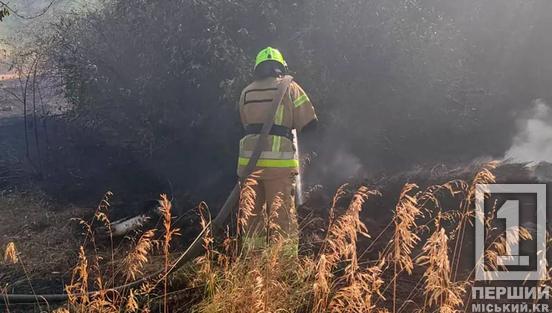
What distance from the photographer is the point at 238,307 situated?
281cm

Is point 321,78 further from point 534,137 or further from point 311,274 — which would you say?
point 311,274

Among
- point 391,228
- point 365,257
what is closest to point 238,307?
point 365,257

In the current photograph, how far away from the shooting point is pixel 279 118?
420 cm

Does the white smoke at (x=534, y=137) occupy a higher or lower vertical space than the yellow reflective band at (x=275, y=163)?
higher

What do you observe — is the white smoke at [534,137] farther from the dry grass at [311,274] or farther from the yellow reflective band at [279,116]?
the yellow reflective band at [279,116]

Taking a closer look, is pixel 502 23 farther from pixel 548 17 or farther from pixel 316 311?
pixel 316 311

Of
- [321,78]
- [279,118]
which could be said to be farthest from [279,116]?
[321,78]

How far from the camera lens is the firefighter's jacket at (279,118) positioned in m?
4.18

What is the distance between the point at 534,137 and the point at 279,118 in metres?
4.48

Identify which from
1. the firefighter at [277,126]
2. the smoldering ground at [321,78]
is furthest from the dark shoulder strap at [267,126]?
the smoldering ground at [321,78]

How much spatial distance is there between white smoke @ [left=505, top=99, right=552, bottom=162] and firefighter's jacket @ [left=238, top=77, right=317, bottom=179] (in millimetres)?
3272

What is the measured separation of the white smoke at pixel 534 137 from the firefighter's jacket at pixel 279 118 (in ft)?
10.7

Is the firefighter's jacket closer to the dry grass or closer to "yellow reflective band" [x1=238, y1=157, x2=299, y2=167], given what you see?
"yellow reflective band" [x1=238, y1=157, x2=299, y2=167]

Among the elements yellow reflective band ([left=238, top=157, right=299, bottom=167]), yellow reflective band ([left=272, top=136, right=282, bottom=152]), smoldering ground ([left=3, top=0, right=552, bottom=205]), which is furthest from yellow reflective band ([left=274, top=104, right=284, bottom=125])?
smoldering ground ([left=3, top=0, right=552, bottom=205])
